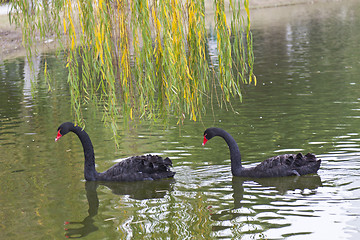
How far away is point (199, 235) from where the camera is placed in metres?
5.91

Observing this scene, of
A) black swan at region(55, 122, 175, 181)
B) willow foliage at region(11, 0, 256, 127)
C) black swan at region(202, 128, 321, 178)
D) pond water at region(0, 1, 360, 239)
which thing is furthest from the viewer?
black swan at region(55, 122, 175, 181)

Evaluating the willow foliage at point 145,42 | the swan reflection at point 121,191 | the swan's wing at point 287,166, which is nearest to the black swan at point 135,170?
the swan reflection at point 121,191

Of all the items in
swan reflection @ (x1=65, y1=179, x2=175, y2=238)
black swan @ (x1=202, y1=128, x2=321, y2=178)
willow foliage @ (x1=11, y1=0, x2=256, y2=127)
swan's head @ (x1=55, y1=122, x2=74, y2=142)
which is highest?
willow foliage @ (x1=11, y1=0, x2=256, y2=127)

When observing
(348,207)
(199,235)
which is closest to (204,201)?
(199,235)

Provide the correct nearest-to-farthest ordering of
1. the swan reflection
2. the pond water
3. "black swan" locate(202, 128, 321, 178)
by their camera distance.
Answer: the pond water
the swan reflection
"black swan" locate(202, 128, 321, 178)

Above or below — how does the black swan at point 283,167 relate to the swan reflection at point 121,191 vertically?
above

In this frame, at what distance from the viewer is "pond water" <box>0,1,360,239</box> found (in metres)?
6.21

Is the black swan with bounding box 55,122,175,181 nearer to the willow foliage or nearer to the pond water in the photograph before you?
the pond water

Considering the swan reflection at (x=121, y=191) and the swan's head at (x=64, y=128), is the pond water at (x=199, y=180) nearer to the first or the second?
the swan reflection at (x=121, y=191)

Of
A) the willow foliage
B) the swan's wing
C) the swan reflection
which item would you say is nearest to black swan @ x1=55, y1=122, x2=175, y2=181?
the swan reflection

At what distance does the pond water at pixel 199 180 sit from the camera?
6.21 m

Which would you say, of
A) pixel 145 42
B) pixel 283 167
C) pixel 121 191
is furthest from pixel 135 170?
pixel 145 42

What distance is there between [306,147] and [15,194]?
4.50 meters

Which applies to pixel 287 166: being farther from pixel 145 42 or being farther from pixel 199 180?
pixel 145 42
